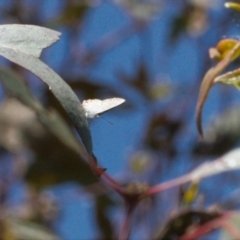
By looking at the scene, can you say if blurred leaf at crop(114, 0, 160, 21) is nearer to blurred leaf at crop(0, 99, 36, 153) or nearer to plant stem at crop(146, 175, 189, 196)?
blurred leaf at crop(0, 99, 36, 153)

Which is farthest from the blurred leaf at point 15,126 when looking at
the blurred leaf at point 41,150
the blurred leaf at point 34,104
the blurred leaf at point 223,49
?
the blurred leaf at point 223,49

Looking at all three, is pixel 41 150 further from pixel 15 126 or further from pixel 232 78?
pixel 232 78

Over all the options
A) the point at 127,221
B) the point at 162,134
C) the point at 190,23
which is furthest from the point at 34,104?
the point at 190,23

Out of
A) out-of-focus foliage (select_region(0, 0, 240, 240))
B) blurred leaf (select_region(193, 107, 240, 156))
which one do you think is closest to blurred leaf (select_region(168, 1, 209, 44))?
out-of-focus foliage (select_region(0, 0, 240, 240))

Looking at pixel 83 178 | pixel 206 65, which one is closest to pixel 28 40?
pixel 83 178

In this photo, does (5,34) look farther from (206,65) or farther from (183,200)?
(206,65)

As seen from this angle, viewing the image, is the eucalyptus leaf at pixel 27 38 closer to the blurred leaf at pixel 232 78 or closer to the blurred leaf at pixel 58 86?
the blurred leaf at pixel 58 86
